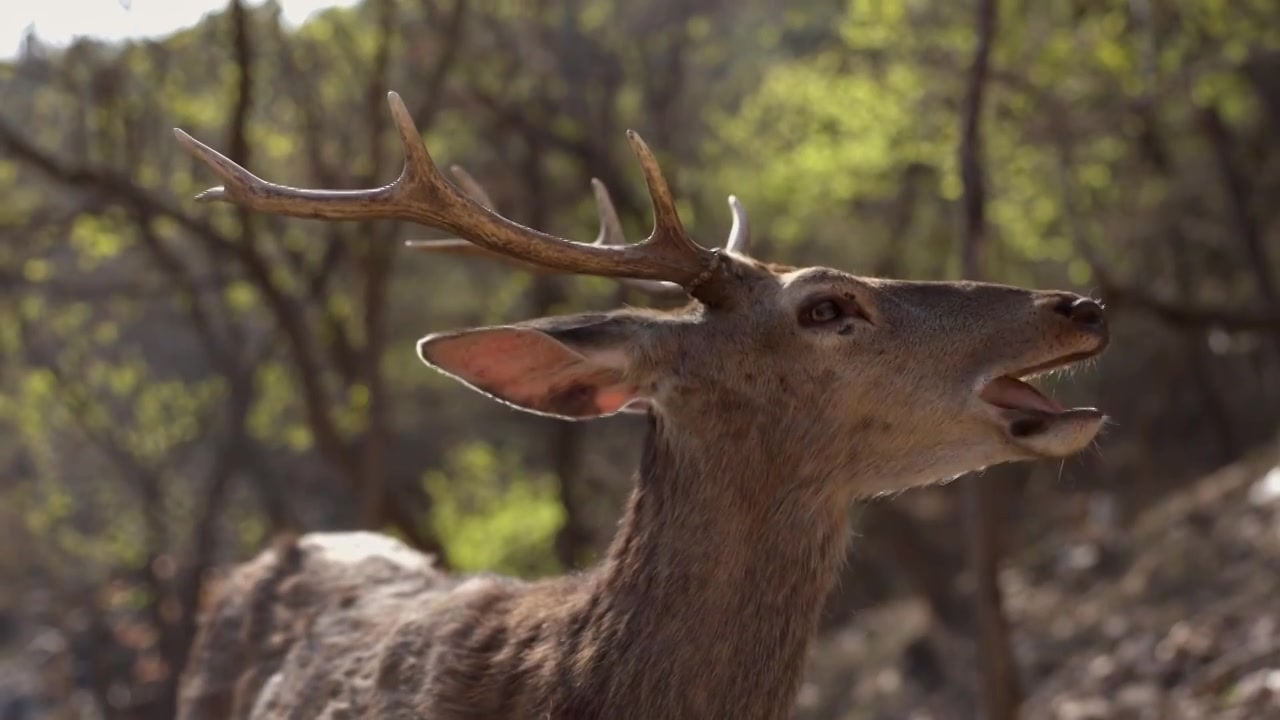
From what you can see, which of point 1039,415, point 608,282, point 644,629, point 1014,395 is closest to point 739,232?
point 1014,395

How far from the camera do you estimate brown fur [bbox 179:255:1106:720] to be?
4.16 metres

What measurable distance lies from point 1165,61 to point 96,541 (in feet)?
35.5

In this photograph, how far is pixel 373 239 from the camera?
1041 cm

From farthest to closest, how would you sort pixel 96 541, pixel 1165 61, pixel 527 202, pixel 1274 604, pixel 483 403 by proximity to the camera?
1. pixel 483 403
2. pixel 96 541
3. pixel 527 202
4. pixel 1165 61
5. pixel 1274 604

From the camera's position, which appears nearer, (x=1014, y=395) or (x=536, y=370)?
(x=1014, y=395)

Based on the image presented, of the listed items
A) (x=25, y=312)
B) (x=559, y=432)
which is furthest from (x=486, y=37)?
(x=25, y=312)

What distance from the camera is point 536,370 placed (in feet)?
14.5

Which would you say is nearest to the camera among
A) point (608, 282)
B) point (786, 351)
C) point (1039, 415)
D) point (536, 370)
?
point (1039, 415)

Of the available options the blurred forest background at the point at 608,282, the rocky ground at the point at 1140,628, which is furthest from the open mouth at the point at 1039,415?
the rocky ground at the point at 1140,628

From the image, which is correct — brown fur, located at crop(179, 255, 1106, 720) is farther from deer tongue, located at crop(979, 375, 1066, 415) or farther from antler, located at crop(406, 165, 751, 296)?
antler, located at crop(406, 165, 751, 296)

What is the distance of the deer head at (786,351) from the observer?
416cm

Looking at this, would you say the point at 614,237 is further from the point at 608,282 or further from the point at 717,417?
the point at 608,282

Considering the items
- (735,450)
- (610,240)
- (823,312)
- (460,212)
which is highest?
(610,240)

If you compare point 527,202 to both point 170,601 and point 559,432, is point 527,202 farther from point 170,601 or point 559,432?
point 170,601
